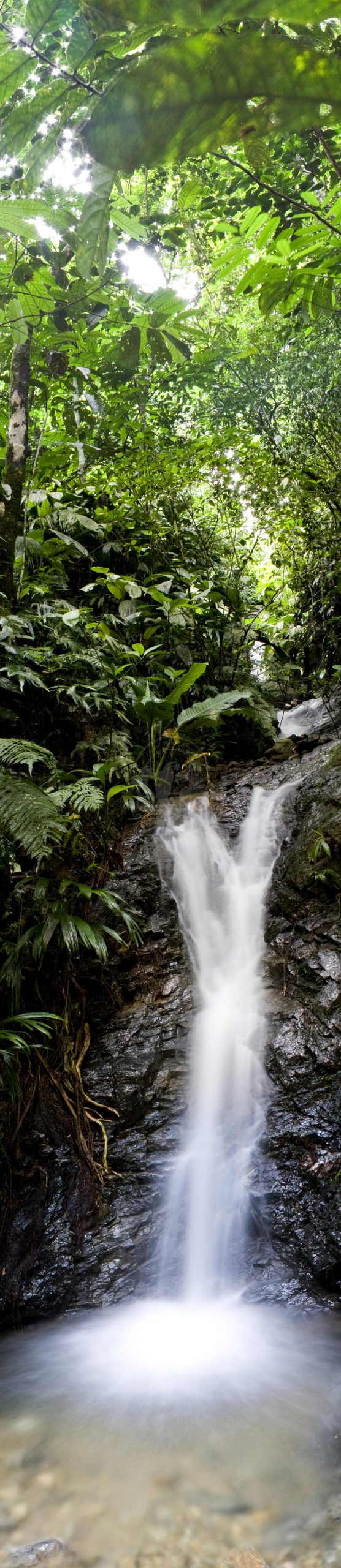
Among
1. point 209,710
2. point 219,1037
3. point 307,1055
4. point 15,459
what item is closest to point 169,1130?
point 219,1037

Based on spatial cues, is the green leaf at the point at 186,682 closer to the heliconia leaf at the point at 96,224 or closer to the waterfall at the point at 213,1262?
the waterfall at the point at 213,1262

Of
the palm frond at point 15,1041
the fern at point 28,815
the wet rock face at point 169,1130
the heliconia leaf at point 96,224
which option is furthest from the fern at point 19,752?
the heliconia leaf at point 96,224

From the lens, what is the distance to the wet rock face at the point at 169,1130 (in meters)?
3.07

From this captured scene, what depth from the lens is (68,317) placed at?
431 centimetres

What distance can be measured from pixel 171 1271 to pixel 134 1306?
206 mm

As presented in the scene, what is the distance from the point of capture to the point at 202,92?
56cm

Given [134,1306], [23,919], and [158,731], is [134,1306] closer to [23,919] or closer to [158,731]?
[23,919]

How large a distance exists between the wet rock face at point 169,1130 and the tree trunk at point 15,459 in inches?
91.7

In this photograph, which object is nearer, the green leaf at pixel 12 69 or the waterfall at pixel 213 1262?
the green leaf at pixel 12 69

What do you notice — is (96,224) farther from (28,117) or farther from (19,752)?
(19,752)

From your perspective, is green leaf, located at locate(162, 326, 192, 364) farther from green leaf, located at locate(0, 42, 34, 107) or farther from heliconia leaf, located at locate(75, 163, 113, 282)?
green leaf, located at locate(0, 42, 34, 107)

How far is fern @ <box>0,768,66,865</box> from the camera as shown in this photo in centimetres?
347

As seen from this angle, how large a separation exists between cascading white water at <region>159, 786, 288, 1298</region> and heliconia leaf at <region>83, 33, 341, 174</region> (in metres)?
3.41

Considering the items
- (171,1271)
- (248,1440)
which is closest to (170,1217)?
(171,1271)
